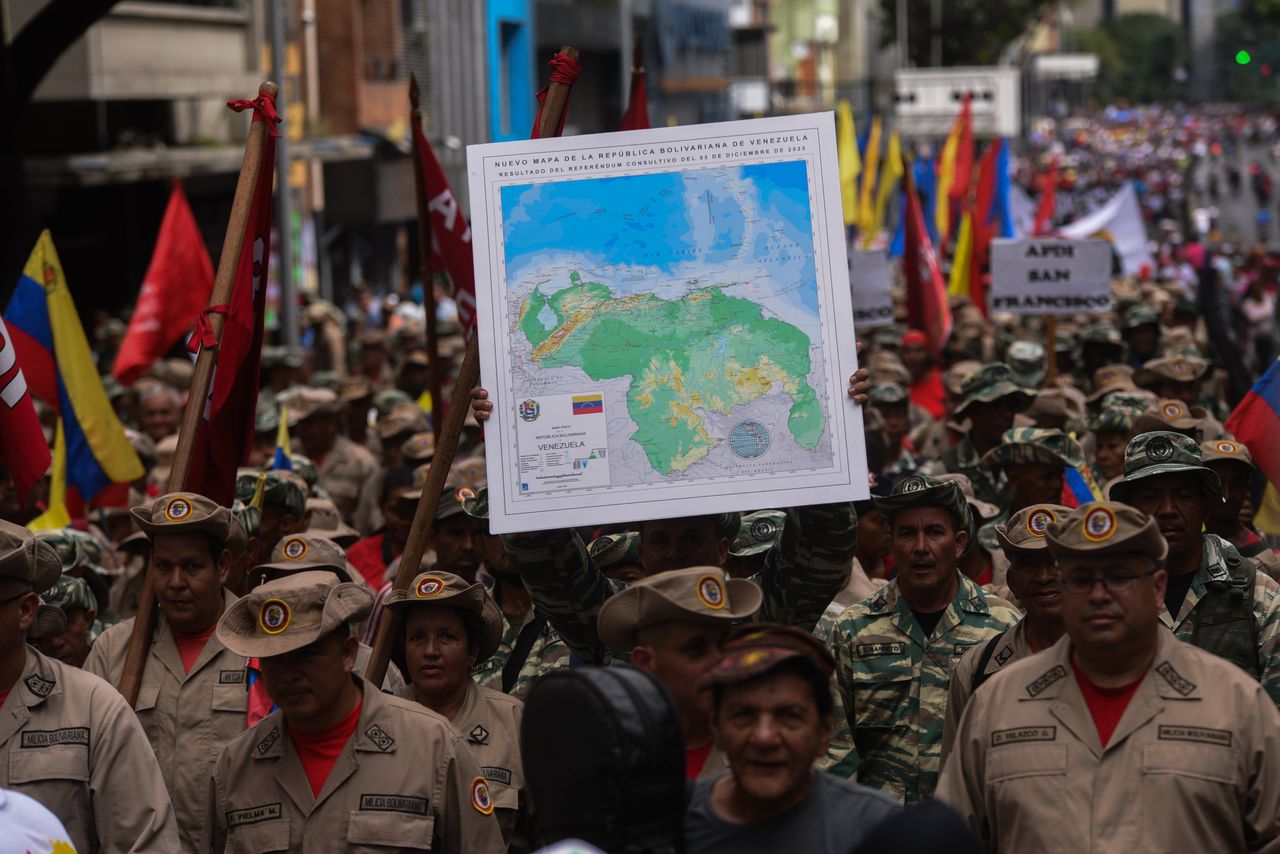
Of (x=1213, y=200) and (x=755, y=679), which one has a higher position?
(x=1213, y=200)

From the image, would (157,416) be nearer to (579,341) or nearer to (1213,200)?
(579,341)

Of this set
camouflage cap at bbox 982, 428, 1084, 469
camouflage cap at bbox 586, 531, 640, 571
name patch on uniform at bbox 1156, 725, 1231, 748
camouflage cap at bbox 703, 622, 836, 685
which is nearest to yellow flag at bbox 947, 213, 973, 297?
camouflage cap at bbox 982, 428, 1084, 469

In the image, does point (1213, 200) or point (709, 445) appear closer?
point (709, 445)

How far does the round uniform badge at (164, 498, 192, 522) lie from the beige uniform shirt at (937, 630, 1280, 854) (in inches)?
102

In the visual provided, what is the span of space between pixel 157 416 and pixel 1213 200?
72510 mm

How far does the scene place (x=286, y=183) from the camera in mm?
19594

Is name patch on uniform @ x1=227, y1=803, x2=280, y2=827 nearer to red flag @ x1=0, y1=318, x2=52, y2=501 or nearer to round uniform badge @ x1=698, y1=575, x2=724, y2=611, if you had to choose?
round uniform badge @ x1=698, y1=575, x2=724, y2=611

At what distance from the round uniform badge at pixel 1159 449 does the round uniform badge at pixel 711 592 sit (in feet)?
7.83

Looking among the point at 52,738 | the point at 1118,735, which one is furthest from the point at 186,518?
the point at 1118,735

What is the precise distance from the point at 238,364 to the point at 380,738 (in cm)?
236

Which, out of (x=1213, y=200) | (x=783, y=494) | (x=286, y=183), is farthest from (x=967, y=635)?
(x=1213, y=200)

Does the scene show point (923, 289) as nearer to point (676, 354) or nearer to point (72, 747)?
point (676, 354)

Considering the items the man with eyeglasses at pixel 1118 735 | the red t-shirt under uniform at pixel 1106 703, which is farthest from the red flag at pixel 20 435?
the red t-shirt under uniform at pixel 1106 703

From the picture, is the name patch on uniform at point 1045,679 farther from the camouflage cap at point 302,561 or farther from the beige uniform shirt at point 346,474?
the beige uniform shirt at point 346,474
